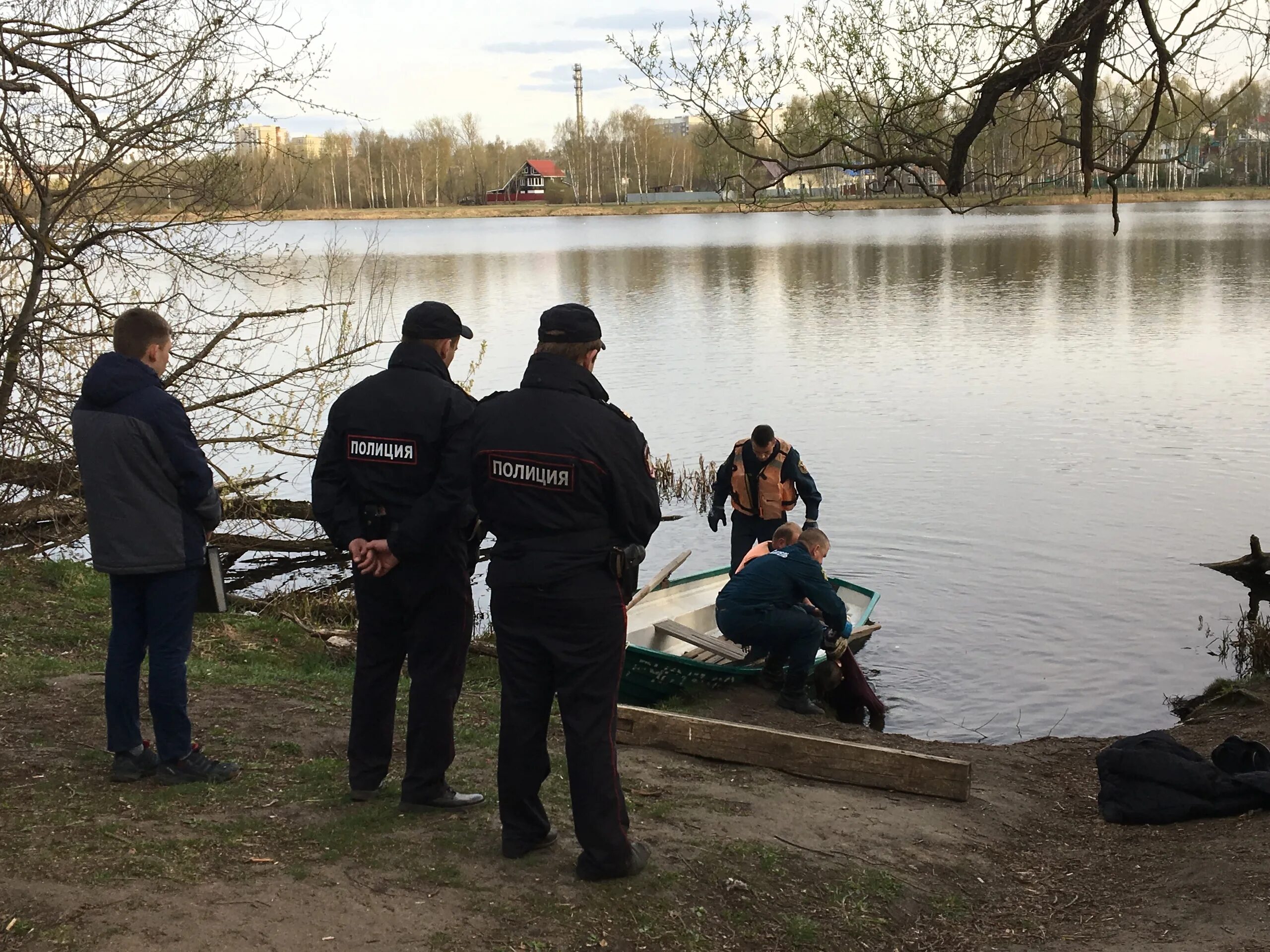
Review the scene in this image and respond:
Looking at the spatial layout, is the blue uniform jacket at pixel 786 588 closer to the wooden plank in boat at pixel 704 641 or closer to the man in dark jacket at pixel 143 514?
the wooden plank in boat at pixel 704 641

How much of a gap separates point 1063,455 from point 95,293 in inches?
532

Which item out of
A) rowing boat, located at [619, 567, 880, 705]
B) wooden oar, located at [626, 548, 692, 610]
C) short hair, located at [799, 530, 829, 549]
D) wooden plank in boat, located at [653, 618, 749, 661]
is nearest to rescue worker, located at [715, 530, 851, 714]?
short hair, located at [799, 530, 829, 549]

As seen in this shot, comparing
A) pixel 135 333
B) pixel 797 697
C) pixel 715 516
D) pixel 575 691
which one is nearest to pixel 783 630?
pixel 797 697

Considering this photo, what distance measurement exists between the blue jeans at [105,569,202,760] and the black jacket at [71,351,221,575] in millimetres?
120

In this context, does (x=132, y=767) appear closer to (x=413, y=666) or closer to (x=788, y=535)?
(x=413, y=666)

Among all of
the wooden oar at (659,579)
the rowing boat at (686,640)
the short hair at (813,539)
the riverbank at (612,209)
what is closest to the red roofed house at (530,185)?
the riverbank at (612,209)

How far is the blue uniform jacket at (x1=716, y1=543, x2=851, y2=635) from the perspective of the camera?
28.2ft

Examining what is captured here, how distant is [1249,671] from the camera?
35.3 feet

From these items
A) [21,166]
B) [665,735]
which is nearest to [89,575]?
[21,166]

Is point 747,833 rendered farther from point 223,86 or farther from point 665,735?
point 223,86

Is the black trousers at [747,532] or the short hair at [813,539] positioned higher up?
the short hair at [813,539]

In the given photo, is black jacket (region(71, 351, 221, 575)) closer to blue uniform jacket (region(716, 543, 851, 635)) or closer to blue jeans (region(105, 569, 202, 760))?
blue jeans (region(105, 569, 202, 760))

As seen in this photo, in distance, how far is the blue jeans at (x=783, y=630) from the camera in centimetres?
880

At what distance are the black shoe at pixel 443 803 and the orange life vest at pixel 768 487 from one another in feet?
18.8
